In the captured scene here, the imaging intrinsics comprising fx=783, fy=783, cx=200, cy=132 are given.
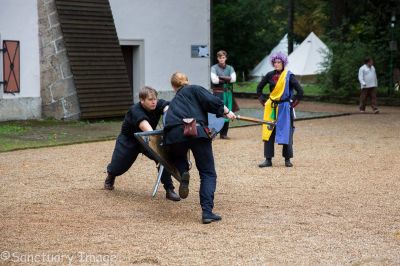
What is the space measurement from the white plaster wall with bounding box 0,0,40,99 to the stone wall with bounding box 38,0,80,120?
0.14 meters

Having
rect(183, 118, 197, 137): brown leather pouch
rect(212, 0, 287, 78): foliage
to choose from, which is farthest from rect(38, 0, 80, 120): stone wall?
rect(212, 0, 287, 78): foliage

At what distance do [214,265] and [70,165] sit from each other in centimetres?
595

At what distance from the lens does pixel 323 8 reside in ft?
119

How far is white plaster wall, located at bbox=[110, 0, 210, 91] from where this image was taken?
20625mm

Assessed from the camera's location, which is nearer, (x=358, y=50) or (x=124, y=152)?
(x=124, y=152)

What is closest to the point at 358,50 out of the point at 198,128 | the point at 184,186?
the point at 184,186

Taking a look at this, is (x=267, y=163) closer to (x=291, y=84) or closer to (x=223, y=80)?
(x=291, y=84)

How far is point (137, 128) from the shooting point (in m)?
8.78

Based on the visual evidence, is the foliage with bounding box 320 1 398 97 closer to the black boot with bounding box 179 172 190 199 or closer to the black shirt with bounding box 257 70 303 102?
the black shirt with bounding box 257 70 303 102

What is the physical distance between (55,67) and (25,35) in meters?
Answer: 1.02

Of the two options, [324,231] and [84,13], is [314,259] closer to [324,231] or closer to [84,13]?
[324,231]

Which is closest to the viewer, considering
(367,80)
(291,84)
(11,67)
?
(291,84)

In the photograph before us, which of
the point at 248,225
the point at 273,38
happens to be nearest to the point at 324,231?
the point at 248,225

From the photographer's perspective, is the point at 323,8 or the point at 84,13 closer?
the point at 84,13
